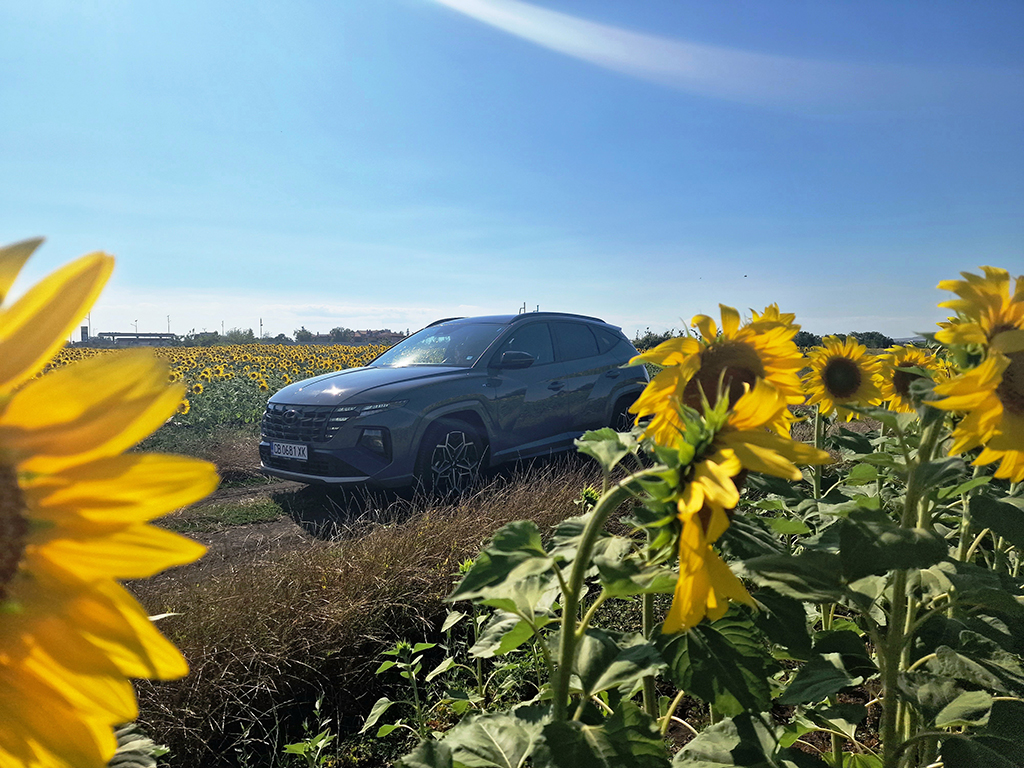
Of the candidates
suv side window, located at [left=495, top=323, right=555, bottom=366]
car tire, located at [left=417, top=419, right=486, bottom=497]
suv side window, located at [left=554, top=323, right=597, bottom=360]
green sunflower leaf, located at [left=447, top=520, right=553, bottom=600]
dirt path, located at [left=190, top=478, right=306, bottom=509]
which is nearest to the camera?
green sunflower leaf, located at [left=447, top=520, right=553, bottom=600]

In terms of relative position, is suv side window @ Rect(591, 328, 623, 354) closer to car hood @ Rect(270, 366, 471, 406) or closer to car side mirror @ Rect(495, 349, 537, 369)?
car side mirror @ Rect(495, 349, 537, 369)

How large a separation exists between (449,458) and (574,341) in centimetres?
220

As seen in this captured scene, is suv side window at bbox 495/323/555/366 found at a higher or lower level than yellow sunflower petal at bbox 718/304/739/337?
higher

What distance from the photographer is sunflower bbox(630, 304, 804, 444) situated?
1.29 meters

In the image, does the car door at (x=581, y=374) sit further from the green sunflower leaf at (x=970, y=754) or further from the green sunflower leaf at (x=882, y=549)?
the green sunflower leaf at (x=882, y=549)

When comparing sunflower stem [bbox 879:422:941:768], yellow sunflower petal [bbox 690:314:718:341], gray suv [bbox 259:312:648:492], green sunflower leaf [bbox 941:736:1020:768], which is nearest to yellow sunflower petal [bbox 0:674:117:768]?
yellow sunflower petal [bbox 690:314:718:341]

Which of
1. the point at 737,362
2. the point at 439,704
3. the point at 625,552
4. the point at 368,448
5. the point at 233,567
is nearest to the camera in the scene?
the point at 625,552

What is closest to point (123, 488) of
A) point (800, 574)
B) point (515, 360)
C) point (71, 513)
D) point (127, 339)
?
point (71, 513)

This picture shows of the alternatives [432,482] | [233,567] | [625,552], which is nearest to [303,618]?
[233,567]

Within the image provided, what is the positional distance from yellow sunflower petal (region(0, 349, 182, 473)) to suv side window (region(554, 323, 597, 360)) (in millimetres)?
6822

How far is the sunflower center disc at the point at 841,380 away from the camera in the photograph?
9.00 ft

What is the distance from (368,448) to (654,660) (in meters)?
4.74

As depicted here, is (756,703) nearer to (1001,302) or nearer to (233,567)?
(1001,302)

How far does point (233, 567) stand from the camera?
3.69 meters
